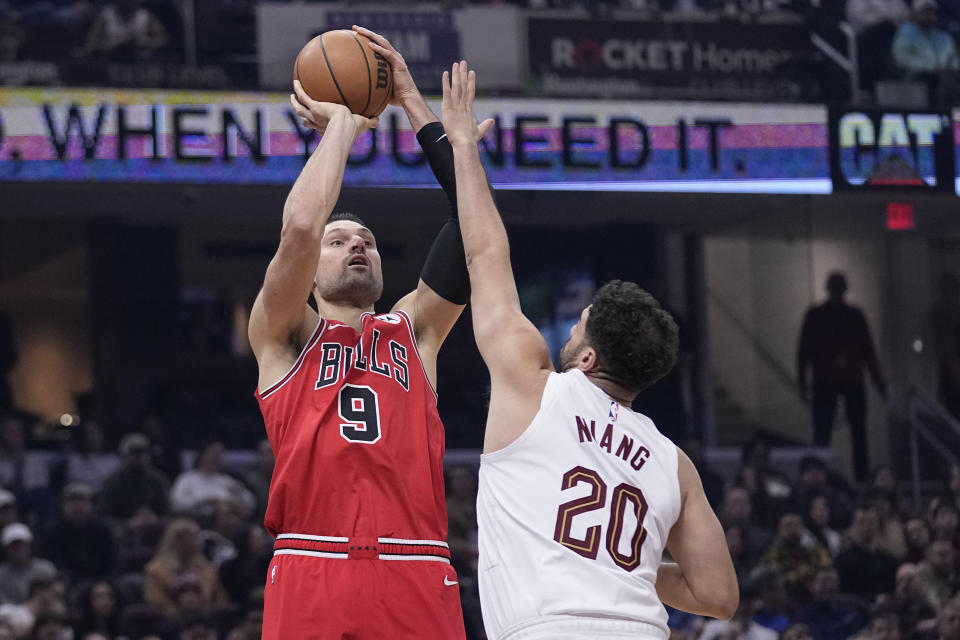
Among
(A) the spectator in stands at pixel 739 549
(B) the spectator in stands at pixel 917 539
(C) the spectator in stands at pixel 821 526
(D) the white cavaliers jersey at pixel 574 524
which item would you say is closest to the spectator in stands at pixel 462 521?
(A) the spectator in stands at pixel 739 549

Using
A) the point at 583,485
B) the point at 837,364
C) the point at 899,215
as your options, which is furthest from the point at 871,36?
the point at 583,485

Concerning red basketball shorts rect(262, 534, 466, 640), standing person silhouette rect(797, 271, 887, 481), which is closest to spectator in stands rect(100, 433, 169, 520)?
red basketball shorts rect(262, 534, 466, 640)

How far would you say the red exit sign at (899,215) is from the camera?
14.4 metres

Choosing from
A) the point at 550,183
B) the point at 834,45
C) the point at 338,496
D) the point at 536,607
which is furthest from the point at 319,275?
the point at 834,45

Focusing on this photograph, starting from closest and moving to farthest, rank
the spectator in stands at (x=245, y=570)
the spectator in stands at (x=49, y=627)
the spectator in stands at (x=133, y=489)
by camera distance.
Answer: the spectator in stands at (x=49, y=627) → the spectator in stands at (x=245, y=570) → the spectator in stands at (x=133, y=489)

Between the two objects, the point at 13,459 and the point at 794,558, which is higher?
the point at 13,459

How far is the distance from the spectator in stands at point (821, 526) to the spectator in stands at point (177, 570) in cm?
511

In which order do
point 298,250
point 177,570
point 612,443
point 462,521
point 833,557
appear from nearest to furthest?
1. point 612,443
2. point 298,250
3. point 177,570
4. point 462,521
5. point 833,557

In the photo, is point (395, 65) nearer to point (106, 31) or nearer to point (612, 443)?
point (612, 443)

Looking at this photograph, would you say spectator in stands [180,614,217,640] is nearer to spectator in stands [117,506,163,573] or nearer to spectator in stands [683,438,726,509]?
spectator in stands [117,506,163,573]

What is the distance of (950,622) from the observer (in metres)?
10.1

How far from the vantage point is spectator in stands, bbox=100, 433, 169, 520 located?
11.1 meters

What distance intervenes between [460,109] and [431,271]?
765 millimetres

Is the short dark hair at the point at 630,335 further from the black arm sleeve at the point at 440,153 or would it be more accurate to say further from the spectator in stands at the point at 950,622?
the spectator in stands at the point at 950,622
